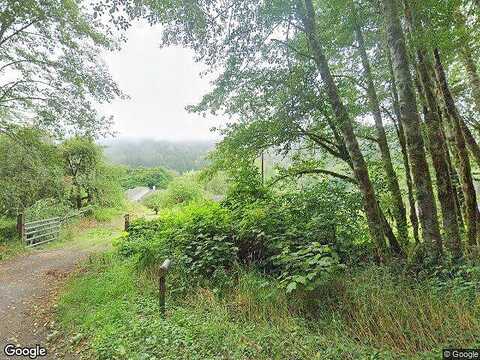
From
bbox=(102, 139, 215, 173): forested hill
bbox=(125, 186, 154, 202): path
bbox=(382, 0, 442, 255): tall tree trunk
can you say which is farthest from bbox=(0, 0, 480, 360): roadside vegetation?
bbox=(102, 139, 215, 173): forested hill

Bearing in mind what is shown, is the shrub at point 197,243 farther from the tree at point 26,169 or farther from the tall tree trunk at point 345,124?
the tree at point 26,169

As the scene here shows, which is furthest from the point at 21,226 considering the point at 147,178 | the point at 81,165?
the point at 147,178

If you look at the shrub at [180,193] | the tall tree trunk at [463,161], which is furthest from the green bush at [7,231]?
the shrub at [180,193]

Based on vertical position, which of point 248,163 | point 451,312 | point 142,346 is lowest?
point 142,346

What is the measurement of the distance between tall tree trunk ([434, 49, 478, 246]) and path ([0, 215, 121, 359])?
7.36 meters

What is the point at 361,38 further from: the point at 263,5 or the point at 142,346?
the point at 142,346

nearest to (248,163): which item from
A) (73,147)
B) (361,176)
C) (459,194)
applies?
(361,176)

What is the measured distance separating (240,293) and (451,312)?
2.54 m

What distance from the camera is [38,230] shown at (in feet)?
36.8

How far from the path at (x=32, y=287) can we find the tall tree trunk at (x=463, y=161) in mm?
Result: 7357

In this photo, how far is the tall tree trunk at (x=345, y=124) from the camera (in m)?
5.02

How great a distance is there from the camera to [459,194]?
305 inches

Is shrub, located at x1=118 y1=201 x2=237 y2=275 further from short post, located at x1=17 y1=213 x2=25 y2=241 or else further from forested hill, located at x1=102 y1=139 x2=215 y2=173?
forested hill, located at x1=102 y1=139 x2=215 y2=173

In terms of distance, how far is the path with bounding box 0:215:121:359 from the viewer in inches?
168
